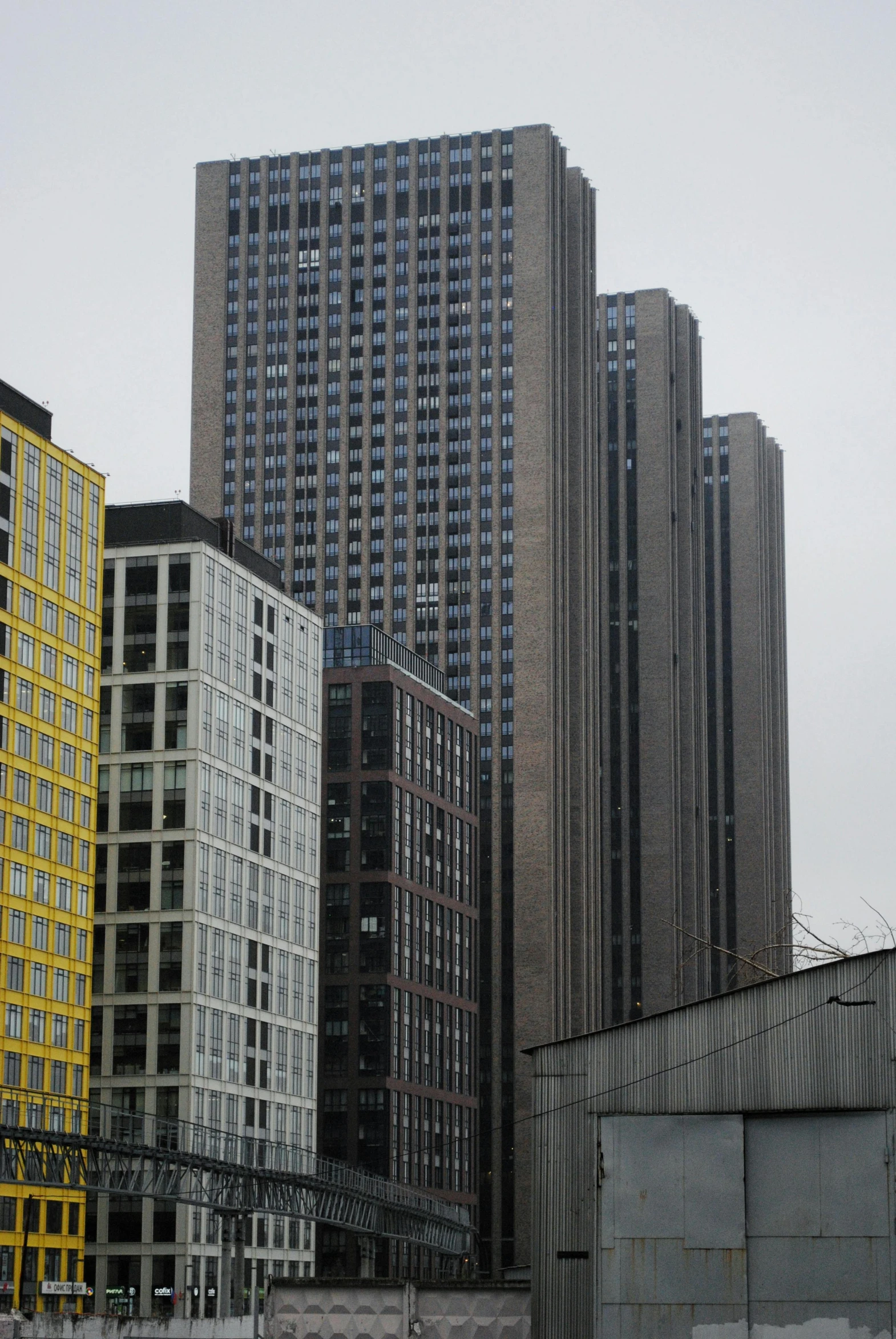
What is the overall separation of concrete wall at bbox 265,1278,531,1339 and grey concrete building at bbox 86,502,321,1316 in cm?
7713

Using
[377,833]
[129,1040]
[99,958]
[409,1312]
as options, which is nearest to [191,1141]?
[129,1040]

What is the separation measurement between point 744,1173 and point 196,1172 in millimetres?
59336

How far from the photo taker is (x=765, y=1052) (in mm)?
44062

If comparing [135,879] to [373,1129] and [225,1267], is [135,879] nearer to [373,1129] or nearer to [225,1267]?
[225,1267]

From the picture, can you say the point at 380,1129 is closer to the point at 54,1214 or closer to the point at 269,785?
the point at 269,785

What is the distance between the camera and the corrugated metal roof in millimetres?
43438

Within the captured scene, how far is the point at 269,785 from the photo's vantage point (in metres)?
147

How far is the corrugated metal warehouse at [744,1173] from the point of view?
1694 inches

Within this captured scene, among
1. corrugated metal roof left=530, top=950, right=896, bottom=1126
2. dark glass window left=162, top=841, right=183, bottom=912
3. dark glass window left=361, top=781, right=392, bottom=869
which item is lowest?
corrugated metal roof left=530, top=950, right=896, bottom=1126

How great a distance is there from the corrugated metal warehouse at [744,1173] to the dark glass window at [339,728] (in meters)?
136

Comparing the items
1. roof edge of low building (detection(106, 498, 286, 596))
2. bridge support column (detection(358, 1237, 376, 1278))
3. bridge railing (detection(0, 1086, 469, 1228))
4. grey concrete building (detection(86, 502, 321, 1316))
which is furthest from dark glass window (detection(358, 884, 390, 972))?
roof edge of low building (detection(106, 498, 286, 596))

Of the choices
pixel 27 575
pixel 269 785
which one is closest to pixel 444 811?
pixel 269 785

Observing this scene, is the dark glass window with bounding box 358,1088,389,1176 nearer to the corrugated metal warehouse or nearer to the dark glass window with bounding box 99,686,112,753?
the dark glass window with bounding box 99,686,112,753

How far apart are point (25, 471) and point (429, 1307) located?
238 feet
